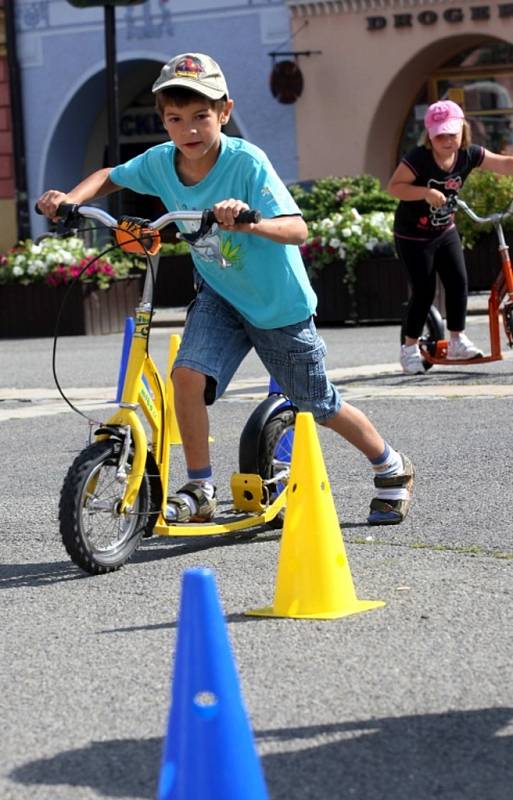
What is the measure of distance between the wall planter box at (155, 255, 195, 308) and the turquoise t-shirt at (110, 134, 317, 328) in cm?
1826

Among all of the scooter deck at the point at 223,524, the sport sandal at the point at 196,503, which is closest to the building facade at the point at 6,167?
the scooter deck at the point at 223,524

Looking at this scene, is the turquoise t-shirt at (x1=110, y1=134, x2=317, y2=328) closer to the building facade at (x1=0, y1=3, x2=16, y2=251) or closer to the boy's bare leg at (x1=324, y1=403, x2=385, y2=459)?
the boy's bare leg at (x1=324, y1=403, x2=385, y2=459)

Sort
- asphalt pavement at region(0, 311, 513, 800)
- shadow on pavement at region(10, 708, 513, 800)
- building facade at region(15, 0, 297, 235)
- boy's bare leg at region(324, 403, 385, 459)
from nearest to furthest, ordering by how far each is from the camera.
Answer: shadow on pavement at region(10, 708, 513, 800) → asphalt pavement at region(0, 311, 513, 800) → boy's bare leg at region(324, 403, 385, 459) → building facade at region(15, 0, 297, 235)

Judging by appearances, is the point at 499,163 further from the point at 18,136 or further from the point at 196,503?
the point at 18,136

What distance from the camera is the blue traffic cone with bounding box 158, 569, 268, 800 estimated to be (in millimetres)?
3482

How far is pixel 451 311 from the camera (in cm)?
1236

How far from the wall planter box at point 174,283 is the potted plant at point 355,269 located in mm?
4848

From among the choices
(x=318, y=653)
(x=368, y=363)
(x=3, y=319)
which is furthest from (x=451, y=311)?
(x=3, y=319)

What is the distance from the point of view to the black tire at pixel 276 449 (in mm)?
6855

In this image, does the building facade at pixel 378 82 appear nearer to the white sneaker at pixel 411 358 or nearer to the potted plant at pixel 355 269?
the potted plant at pixel 355 269

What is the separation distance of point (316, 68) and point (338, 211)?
25.4 ft

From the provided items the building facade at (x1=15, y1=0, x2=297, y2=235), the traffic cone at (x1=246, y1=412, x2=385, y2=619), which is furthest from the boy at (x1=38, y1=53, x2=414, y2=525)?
the building facade at (x1=15, y1=0, x2=297, y2=235)

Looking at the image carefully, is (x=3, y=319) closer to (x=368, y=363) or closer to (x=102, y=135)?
(x=368, y=363)

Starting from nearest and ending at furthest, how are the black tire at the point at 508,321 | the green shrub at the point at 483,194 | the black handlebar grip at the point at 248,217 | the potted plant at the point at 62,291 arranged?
the black handlebar grip at the point at 248,217 → the black tire at the point at 508,321 → the green shrub at the point at 483,194 → the potted plant at the point at 62,291
